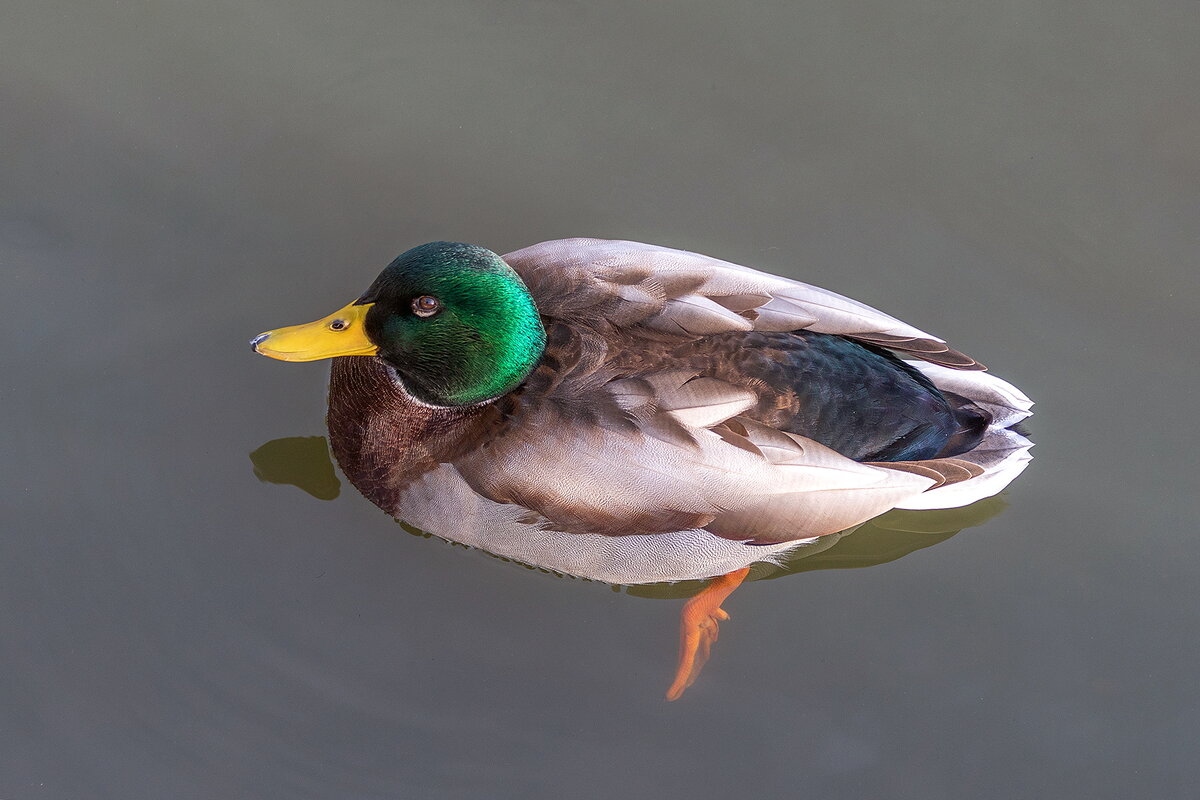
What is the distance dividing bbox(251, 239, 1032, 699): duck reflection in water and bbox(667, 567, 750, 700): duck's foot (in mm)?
206

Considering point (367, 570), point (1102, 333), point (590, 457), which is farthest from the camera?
point (1102, 333)

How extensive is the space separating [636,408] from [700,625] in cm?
107

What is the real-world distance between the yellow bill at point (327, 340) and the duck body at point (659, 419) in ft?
0.16

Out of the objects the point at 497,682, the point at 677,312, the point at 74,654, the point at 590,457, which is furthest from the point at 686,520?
the point at 74,654

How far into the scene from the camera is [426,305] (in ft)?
11.7

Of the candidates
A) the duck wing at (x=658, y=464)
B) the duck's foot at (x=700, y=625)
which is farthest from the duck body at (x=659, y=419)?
the duck's foot at (x=700, y=625)

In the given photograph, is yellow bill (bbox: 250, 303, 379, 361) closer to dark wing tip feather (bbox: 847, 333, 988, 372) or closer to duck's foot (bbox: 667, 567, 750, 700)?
duck's foot (bbox: 667, 567, 750, 700)

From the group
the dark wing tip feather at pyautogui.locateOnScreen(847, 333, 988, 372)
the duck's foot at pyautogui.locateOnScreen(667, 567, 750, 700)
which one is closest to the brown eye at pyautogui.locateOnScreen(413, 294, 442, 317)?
the dark wing tip feather at pyautogui.locateOnScreen(847, 333, 988, 372)

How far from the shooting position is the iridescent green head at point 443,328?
11.6 ft

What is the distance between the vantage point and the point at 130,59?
5016 millimetres

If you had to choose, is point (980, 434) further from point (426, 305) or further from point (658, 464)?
point (426, 305)

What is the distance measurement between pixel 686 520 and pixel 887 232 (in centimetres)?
186

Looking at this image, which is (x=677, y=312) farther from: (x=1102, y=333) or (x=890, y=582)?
(x=1102, y=333)

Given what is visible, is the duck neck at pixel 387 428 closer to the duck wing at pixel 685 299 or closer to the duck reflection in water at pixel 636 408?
the duck reflection in water at pixel 636 408
